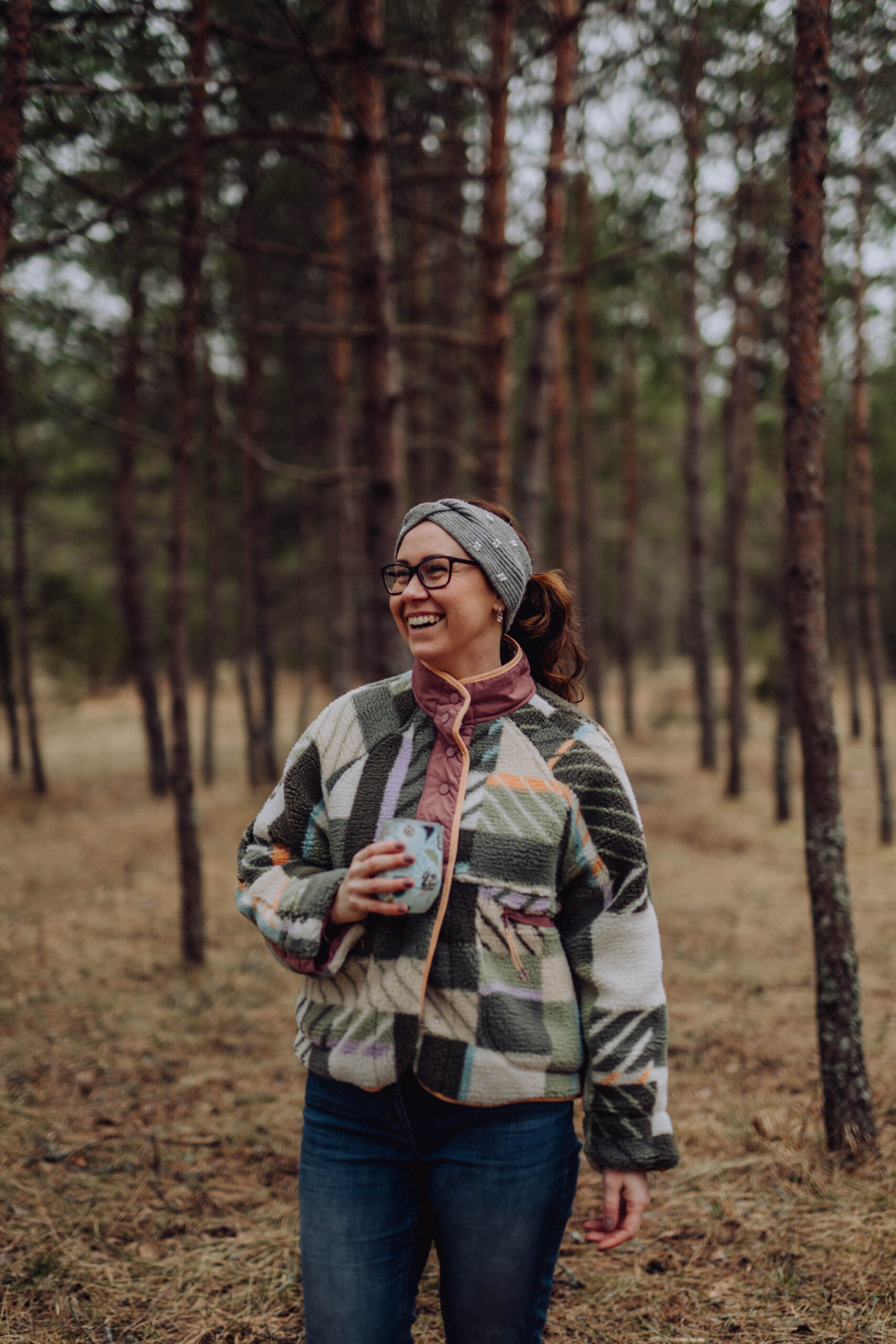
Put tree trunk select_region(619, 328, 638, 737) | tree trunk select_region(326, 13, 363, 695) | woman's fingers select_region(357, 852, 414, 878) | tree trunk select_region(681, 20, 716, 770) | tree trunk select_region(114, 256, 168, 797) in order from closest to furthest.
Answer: woman's fingers select_region(357, 852, 414, 878)
tree trunk select_region(326, 13, 363, 695)
tree trunk select_region(114, 256, 168, 797)
tree trunk select_region(681, 20, 716, 770)
tree trunk select_region(619, 328, 638, 737)

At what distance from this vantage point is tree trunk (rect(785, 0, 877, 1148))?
3.29 metres

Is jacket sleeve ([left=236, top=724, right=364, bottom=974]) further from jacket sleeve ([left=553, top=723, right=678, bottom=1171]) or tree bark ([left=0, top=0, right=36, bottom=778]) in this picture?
tree bark ([left=0, top=0, right=36, bottom=778])

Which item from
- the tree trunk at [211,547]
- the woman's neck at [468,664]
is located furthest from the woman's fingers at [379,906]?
the tree trunk at [211,547]

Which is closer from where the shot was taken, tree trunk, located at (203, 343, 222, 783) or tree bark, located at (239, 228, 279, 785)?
tree bark, located at (239, 228, 279, 785)

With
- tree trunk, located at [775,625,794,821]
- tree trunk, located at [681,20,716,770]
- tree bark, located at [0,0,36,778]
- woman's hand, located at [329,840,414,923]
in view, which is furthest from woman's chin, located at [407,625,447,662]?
tree trunk, located at [681,20,716,770]

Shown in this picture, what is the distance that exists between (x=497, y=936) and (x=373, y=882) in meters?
0.28

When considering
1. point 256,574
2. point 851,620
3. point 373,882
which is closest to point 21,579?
point 256,574

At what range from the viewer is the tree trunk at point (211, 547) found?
11172 millimetres

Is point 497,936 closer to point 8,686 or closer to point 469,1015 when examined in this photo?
point 469,1015

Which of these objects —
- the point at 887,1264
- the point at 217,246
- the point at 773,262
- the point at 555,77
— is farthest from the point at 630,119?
the point at 887,1264

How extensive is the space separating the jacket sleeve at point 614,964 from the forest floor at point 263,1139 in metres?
1.38

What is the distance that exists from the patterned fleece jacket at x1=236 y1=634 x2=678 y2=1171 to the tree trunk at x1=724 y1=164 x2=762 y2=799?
30.3ft

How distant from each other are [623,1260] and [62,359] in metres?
7.64

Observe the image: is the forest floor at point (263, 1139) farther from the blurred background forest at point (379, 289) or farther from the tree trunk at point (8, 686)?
the tree trunk at point (8, 686)
